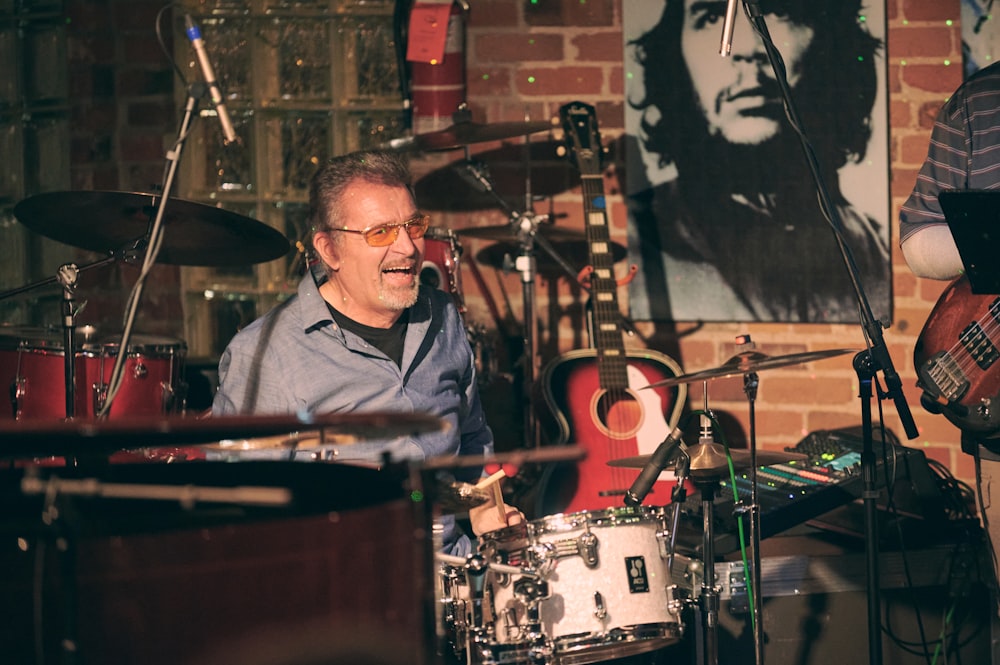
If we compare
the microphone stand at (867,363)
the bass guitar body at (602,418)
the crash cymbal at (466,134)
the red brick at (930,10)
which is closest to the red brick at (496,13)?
the crash cymbal at (466,134)

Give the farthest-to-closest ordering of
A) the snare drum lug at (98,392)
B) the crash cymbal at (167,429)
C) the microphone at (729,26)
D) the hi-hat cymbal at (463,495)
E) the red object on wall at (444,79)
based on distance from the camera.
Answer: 1. the red object on wall at (444,79)
2. the snare drum lug at (98,392)
3. the microphone at (729,26)
4. the hi-hat cymbal at (463,495)
5. the crash cymbal at (167,429)

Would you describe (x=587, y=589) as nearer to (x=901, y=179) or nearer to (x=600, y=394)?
(x=600, y=394)

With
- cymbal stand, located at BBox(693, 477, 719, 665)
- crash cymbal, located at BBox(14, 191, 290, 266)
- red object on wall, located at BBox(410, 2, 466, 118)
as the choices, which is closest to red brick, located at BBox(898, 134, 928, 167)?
red object on wall, located at BBox(410, 2, 466, 118)

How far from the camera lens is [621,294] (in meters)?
4.46

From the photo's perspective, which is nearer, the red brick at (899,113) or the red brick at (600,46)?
the red brick at (899,113)

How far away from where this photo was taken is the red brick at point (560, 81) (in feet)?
14.5

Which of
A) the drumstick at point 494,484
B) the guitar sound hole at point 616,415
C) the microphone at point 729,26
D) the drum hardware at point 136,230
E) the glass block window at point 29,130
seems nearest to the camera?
the drumstick at point 494,484

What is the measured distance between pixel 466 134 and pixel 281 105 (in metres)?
0.97

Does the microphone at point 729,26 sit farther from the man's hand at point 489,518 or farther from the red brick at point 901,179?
the red brick at point 901,179

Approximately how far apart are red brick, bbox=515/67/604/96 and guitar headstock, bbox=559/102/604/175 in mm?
201

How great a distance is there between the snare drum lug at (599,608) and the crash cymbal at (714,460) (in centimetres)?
36

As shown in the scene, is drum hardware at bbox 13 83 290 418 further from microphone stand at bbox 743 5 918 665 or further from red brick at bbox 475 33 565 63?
microphone stand at bbox 743 5 918 665

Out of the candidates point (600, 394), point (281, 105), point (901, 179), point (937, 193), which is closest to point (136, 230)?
point (281, 105)

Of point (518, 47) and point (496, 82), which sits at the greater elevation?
point (518, 47)
